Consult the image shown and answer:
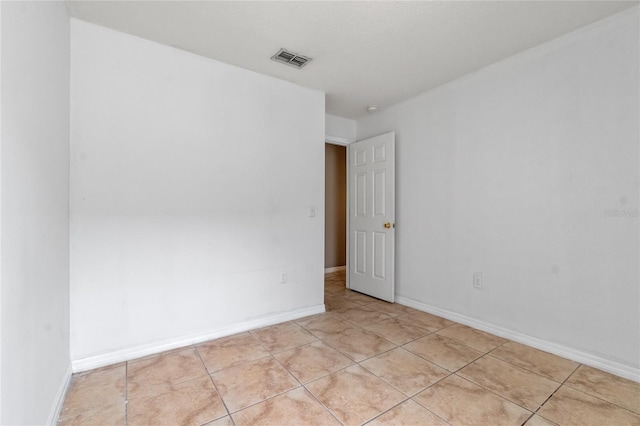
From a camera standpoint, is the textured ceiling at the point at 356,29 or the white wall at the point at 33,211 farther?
the textured ceiling at the point at 356,29

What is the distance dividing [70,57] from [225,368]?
2.45 m

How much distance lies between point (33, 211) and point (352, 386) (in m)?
1.95

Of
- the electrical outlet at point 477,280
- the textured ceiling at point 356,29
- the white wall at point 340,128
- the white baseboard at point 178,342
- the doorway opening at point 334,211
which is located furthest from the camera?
the doorway opening at point 334,211

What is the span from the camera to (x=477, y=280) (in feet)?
9.29

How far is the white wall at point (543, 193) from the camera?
2021 mm

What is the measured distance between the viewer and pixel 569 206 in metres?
2.25

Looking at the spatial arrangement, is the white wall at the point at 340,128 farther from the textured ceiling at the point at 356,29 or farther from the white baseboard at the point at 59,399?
the white baseboard at the point at 59,399

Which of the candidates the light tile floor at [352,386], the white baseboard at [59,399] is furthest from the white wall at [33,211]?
the light tile floor at [352,386]

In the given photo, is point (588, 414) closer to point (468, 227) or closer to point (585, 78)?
point (468, 227)

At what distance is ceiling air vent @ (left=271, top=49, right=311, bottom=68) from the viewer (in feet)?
8.22

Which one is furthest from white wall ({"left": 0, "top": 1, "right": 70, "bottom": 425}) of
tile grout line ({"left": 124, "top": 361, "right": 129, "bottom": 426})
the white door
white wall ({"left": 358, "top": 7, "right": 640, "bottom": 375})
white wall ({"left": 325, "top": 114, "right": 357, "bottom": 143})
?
white wall ({"left": 358, "top": 7, "right": 640, "bottom": 375})

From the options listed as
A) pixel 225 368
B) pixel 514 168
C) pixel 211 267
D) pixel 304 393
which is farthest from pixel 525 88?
pixel 225 368

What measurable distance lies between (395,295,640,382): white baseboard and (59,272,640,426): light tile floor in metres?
0.06

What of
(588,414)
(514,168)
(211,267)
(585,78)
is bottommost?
(588,414)
